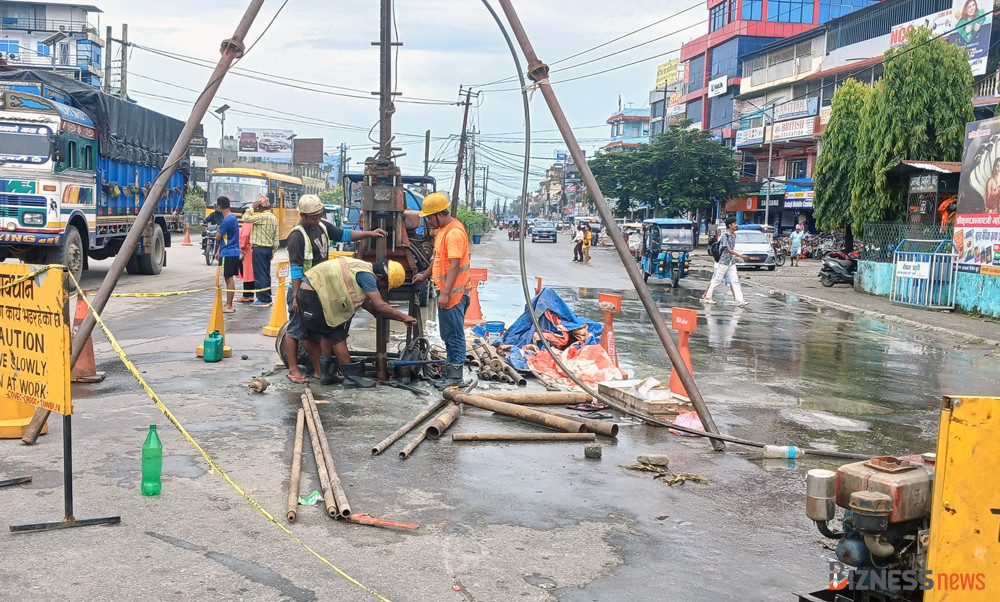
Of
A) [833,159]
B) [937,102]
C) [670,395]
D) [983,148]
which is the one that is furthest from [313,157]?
[670,395]

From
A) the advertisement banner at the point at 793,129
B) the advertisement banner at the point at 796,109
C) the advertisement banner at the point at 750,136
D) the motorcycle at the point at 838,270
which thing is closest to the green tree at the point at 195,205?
the advertisement banner at the point at 750,136

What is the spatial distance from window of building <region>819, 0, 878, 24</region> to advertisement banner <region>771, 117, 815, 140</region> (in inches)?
802

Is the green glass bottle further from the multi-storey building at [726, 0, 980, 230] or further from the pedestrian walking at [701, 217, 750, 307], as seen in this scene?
the multi-storey building at [726, 0, 980, 230]

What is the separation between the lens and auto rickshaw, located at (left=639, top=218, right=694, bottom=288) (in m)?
25.4

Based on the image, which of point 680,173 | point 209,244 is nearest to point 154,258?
point 209,244

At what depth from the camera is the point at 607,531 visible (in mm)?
5164

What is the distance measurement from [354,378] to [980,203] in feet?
48.5

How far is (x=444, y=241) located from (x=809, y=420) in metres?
3.98

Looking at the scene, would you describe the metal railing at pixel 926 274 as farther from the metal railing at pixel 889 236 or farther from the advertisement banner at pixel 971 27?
the advertisement banner at pixel 971 27

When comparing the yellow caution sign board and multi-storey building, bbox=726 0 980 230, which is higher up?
multi-storey building, bbox=726 0 980 230

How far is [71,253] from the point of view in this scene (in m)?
16.9

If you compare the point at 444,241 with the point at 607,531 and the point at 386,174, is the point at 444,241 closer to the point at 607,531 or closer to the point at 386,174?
the point at 386,174

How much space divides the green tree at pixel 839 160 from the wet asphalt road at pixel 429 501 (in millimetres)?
25603

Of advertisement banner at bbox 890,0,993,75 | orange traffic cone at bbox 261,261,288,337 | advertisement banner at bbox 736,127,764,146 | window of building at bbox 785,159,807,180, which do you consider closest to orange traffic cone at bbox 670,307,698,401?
orange traffic cone at bbox 261,261,288,337
